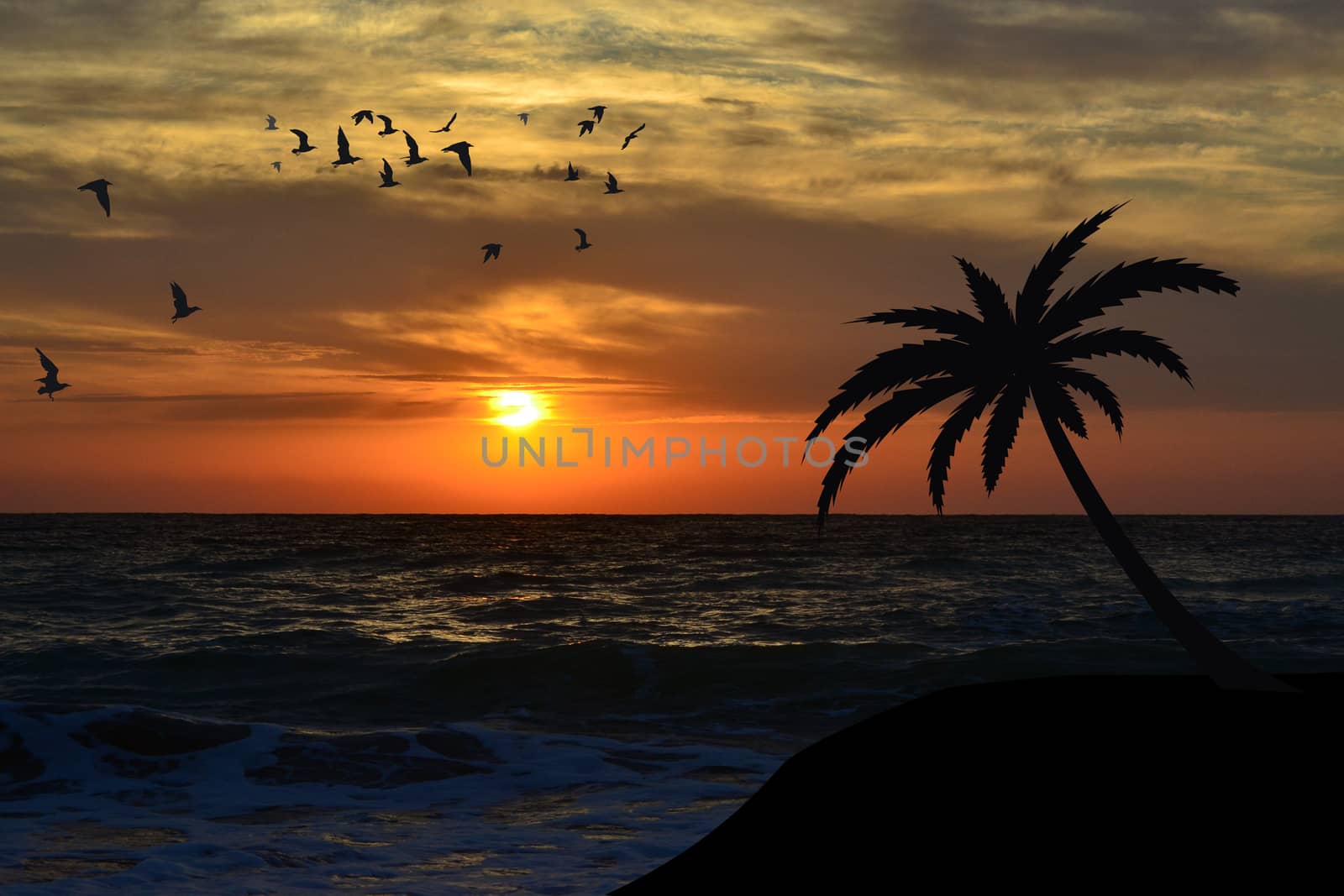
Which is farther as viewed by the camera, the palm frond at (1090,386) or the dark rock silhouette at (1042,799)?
the palm frond at (1090,386)

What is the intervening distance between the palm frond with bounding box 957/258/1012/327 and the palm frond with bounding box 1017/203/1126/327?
0.19 meters

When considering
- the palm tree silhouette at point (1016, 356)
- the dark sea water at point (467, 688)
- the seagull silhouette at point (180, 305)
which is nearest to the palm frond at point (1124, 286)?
the palm tree silhouette at point (1016, 356)

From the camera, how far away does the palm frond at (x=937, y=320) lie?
43.3ft

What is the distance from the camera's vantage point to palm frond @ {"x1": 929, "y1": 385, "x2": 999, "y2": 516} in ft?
44.8

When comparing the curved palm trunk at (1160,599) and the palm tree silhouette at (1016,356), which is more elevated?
the palm tree silhouette at (1016,356)

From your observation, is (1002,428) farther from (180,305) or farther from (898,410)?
(180,305)

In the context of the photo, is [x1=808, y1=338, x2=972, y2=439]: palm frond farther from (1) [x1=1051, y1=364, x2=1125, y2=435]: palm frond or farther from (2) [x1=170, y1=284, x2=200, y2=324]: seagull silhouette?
(2) [x1=170, y1=284, x2=200, y2=324]: seagull silhouette

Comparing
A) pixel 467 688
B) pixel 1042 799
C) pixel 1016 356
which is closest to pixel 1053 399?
pixel 1016 356

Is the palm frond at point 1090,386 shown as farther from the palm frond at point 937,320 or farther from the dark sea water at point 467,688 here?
the dark sea water at point 467,688

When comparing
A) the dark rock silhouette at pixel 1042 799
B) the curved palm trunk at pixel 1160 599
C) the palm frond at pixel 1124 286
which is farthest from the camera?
the palm frond at pixel 1124 286

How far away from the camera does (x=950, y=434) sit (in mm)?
14070

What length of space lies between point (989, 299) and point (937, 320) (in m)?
0.74

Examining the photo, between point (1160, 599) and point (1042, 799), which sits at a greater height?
point (1160, 599)

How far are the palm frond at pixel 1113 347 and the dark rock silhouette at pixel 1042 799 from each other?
549 cm
